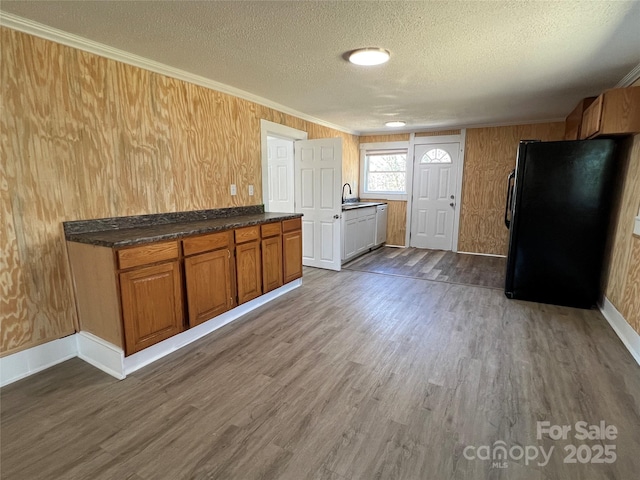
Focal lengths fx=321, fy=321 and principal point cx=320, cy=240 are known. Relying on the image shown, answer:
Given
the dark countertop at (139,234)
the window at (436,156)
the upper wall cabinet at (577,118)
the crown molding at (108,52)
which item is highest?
the crown molding at (108,52)

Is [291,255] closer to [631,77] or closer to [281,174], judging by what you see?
[281,174]

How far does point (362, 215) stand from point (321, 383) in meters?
3.76

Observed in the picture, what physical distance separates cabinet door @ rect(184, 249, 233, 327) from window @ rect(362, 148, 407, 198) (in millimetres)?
4562

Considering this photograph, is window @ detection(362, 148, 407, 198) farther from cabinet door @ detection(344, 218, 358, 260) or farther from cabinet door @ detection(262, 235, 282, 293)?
cabinet door @ detection(262, 235, 282, 293)

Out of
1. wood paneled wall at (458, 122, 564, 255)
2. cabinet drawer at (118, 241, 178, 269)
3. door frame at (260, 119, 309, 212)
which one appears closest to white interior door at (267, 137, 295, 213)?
door frame at (260, 119, 309, 212)

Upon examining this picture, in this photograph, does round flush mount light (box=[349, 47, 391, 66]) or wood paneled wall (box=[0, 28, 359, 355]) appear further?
round flush mount light (box=[349, 47, 391, 66])

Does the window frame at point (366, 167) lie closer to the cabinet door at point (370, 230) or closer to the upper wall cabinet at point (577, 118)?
the cabinet door at point (370, 230)

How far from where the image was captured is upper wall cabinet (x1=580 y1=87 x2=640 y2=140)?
2.68 meters

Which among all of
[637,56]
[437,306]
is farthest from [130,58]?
[637,56]

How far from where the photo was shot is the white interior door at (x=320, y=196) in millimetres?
4484

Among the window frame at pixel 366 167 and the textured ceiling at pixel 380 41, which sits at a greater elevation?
the textured ceiling at pixel 380 41

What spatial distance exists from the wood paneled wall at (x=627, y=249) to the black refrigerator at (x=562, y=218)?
0.10m

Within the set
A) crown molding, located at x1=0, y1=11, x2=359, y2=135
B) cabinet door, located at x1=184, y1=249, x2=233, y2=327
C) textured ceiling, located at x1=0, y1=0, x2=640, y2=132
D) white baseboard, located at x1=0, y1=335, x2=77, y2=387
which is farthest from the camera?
cabinet door, located at x1=184, y1=249, x2=233, y2=327

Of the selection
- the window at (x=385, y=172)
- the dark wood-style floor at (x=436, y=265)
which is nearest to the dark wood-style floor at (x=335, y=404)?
the dark wood-style floor at (x=436, y=265)
